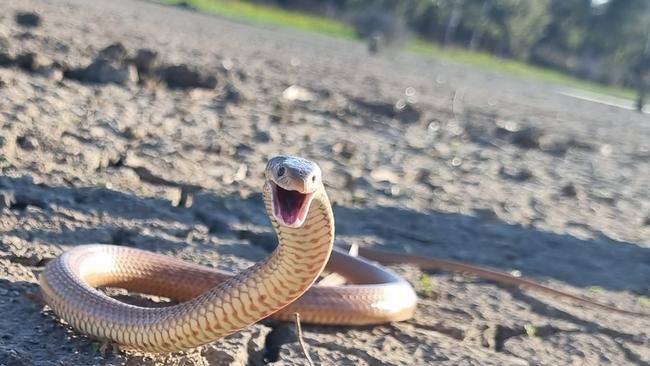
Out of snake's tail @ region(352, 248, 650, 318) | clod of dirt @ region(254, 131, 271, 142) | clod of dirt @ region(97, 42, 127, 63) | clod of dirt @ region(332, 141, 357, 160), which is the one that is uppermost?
clod of dirt @ region(97, 42, 127, 63)

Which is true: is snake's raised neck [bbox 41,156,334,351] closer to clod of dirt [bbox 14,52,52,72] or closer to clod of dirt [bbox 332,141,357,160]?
clod of dirt [bbox 332,141,357,160]

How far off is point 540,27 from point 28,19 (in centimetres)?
4888

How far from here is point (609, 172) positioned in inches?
368

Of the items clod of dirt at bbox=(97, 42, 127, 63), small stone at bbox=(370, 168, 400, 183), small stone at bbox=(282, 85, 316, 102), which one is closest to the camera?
small stone at bbox=(370, 168, 400, 183)

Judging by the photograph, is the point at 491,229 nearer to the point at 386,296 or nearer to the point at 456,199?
the point at 456,199

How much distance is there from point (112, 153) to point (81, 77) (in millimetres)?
2181

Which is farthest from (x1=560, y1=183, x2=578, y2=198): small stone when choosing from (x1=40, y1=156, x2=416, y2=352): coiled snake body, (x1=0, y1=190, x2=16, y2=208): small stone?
(x1=0, y1=190, x2=16, y2=208): small stone

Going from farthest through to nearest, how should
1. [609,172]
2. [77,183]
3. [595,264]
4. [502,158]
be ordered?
[609,172], [502,158], [595,264], [77,183]

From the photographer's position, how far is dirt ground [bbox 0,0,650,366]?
329cm

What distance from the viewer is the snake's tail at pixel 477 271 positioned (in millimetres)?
4359

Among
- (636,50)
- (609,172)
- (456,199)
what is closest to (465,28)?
(636,50)

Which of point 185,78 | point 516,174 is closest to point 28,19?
point 185,78

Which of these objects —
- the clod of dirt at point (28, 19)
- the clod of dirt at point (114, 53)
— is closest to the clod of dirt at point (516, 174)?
the clod of dirt at point (114, 53)

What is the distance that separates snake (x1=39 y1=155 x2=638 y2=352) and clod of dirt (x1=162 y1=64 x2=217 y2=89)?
442cm
